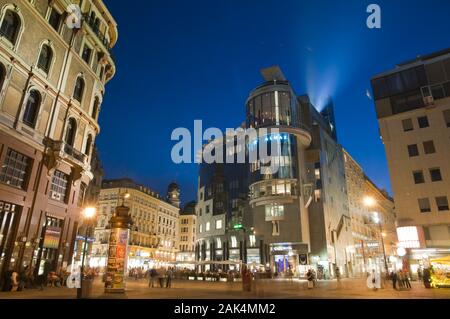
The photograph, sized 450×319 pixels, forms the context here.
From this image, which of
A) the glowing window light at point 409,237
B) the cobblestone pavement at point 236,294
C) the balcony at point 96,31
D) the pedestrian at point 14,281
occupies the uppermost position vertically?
the balcony at point 96,31

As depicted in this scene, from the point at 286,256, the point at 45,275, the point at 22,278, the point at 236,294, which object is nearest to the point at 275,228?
the point at 286,256

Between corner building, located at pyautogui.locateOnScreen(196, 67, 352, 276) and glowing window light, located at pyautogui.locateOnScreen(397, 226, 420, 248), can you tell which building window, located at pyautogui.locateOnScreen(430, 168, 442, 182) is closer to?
glowing window light, located at pyautogui.locateOnScreen(397, 226, 420, 248)

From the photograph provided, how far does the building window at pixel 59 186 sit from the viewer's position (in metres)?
26.4

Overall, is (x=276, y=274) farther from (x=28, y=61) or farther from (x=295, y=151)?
(x=28, y=61)

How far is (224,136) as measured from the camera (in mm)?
87250

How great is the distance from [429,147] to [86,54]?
39.8 metres

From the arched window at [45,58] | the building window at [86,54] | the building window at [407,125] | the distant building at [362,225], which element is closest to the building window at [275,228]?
the distant building at [362,225]

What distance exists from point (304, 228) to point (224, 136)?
123 ft

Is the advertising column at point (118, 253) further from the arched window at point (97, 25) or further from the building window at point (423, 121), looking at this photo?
the building window at point (423, 121)

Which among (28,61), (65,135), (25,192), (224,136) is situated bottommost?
(25,192)

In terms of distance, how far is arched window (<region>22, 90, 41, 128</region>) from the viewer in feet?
77.9

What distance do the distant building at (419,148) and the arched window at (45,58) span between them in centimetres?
3854

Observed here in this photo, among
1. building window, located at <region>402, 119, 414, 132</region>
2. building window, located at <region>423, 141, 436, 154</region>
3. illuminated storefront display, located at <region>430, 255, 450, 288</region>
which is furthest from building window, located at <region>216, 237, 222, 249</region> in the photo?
illuminated storefront display, located at <region>430, 255, 450, 288</region>
